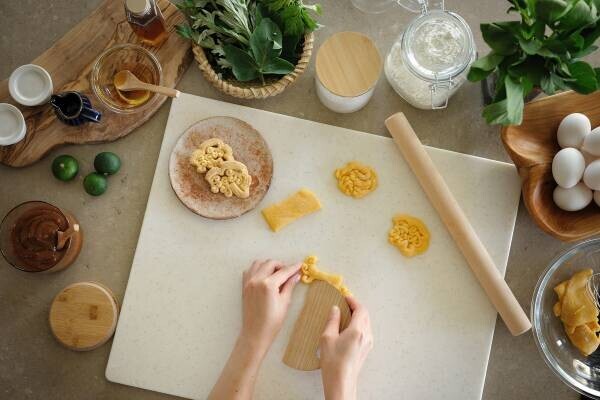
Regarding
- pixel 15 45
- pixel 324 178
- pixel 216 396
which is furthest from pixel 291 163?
pixel 15 45

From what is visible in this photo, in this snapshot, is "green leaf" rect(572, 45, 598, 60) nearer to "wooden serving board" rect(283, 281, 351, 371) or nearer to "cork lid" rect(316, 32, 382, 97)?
"cork lid" rect(316, 32, 382, 97)

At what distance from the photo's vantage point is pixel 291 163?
1.11 metres

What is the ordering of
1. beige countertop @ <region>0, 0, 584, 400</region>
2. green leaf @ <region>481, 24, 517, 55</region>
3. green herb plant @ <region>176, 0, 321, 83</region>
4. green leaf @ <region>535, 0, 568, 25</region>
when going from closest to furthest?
green leaf @ <region>535, 0, 568, 25</region> → green leaf @ <region>481, 24, 517, 55</region> → green herb plant @ <region>176, 0, 321, 83</region> → beige countertop @ <region>0, 0, 584, 400</region>

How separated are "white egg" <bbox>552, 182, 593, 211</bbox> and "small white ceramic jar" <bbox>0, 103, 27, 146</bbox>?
3.41 ft

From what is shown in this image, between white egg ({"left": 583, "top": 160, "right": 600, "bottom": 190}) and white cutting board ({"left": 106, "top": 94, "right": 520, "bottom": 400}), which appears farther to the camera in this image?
white cutting board ({"left": 106, "top": 94, "right": 520, "bottom": 400})

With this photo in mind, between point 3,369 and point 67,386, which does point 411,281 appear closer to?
point 67,386

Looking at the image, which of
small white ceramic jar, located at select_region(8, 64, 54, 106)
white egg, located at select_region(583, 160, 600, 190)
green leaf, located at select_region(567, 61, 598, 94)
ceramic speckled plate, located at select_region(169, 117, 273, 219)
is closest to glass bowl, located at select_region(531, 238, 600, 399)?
white egg, located at select_region(583, 160, 600, 190)

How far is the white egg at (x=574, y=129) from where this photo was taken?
98cm

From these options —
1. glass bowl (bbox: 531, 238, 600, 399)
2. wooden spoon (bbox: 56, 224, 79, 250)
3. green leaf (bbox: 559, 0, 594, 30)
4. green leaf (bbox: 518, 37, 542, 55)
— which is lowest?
glass bowl (bbox: 531, 238, 600, 399)

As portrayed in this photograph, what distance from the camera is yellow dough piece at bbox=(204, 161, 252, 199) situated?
3.45ft

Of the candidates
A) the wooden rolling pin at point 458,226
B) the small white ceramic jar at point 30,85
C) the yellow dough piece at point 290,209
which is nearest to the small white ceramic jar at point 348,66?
the wooden rolling pin at point 458,226

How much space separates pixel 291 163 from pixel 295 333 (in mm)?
347

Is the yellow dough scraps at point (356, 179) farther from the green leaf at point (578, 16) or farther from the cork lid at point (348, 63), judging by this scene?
the green leaf at point (578, 16)

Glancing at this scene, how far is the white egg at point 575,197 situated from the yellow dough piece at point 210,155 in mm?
633
